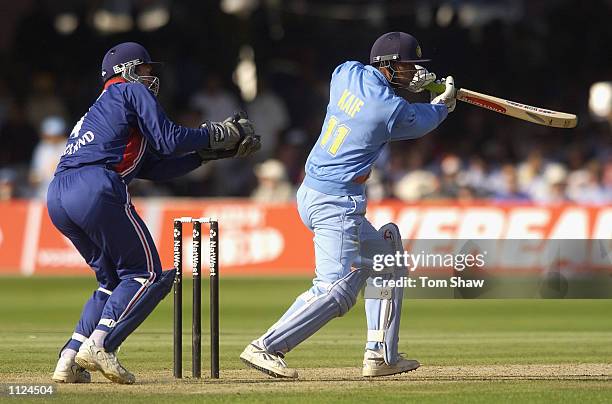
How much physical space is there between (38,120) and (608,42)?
8.14 metres

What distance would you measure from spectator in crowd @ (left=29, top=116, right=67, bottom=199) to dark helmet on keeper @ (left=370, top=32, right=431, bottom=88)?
10335mm

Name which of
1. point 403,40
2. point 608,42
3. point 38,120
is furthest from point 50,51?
point 403,40

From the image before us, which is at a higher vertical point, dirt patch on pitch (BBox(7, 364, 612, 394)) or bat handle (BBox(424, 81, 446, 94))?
bat handle (BBox(424, 81, 446, 94))

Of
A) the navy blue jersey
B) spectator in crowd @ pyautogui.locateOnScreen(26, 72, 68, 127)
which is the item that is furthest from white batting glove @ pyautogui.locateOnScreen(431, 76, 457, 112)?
spectator in crowd @ pyautogui.locateOnScreen(26, 72, 68, 127)

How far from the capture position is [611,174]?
1845cm

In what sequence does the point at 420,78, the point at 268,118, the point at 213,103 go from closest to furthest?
1. the point at 420,78
2. the point at 213,103
3. the point at 268,118

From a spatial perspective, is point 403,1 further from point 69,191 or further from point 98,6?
point 69,191

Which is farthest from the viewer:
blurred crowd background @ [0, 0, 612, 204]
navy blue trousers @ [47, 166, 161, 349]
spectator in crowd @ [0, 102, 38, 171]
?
spectator in crowd @ [0, 102, 38, 171]

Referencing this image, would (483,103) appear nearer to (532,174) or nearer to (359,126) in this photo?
(359,126)

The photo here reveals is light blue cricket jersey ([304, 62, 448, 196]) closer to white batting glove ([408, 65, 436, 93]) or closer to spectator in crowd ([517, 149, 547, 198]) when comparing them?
white batting glove ([408, 65, 436, 93])

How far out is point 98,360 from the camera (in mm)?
8008

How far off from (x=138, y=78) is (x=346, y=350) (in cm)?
322

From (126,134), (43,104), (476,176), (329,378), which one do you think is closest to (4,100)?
(43,104)

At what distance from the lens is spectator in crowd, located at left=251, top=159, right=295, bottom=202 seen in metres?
18.7
